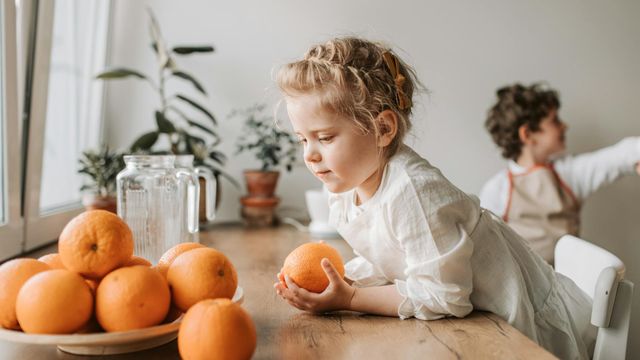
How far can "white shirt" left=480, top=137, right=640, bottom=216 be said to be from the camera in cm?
230

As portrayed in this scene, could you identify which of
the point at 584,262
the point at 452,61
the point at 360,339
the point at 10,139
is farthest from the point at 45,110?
the point at 452,61

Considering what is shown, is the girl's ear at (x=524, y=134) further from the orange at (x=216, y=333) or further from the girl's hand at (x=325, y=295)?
the orange at (x=216, y=333)

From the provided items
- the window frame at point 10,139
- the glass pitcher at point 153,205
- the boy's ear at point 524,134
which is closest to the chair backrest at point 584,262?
the glass pitcher at point 153,205

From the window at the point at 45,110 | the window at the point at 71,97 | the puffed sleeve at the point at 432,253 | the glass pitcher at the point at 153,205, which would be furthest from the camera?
the window at the point at 71,97

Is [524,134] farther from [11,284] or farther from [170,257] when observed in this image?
[11,284]

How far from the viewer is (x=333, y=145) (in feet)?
3.35

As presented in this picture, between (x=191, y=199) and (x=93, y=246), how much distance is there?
1.69ft

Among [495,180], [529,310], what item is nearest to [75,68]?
[495,180]

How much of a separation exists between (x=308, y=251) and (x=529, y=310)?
1.30 ft

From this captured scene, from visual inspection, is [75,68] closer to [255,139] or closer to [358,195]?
[255,139]

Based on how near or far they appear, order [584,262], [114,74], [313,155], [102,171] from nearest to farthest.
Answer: [313,155], [584,262], [102,171], [114,74]

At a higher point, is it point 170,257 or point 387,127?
point 387,127

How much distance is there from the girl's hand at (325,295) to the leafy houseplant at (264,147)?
136 cm

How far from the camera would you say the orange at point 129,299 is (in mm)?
690
